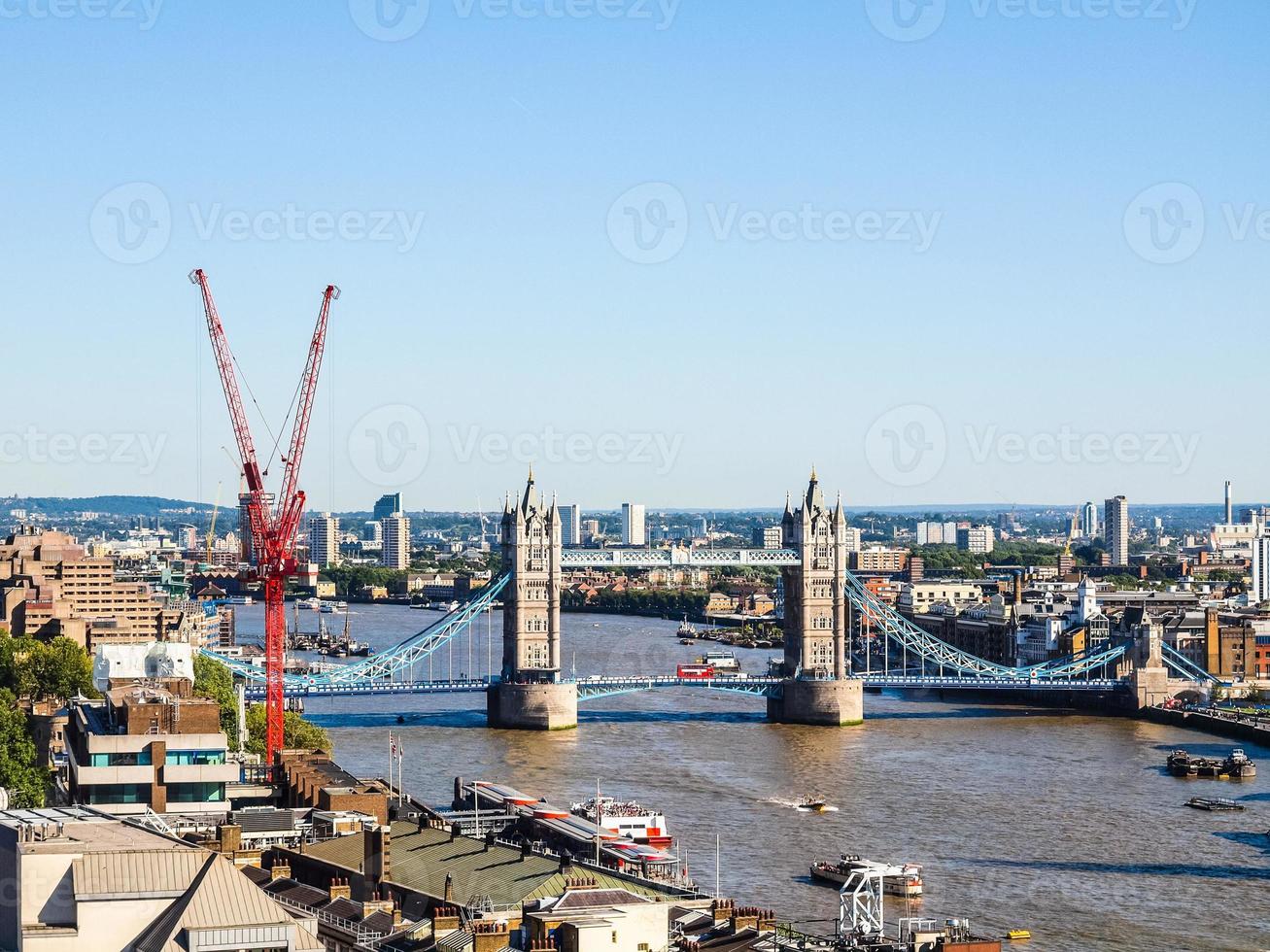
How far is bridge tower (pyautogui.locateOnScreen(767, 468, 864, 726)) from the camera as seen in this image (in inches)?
2955

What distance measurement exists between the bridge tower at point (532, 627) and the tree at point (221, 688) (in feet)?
44.7

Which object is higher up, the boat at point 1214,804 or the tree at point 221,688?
the tree at point 221,688

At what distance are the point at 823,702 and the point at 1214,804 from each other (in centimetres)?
2251

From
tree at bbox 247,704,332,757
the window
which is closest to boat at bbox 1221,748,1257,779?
tree at bbox 247,704,332,757

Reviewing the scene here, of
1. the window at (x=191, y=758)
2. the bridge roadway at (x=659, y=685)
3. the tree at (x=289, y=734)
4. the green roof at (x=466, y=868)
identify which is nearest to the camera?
the green roof at (x=466, y=868)

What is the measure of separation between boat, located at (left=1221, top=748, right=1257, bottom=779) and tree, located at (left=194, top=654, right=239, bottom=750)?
25.8 metres

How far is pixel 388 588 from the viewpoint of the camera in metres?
183

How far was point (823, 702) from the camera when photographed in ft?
244

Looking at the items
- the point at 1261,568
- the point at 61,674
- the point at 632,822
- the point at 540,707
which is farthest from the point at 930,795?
the point at 1261,568

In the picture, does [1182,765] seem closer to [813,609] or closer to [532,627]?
[813,609]

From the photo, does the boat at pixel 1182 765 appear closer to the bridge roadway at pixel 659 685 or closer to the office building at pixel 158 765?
the bridge roadway at pixel 659 685

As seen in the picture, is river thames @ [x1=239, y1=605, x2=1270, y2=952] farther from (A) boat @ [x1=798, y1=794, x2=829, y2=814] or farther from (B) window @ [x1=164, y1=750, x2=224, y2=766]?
(B) window @ [x1=164, y1=750, x2=224, y2=766]

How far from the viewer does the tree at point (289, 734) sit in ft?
162

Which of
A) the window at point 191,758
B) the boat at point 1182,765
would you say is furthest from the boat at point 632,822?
the boat at point 1182,765
